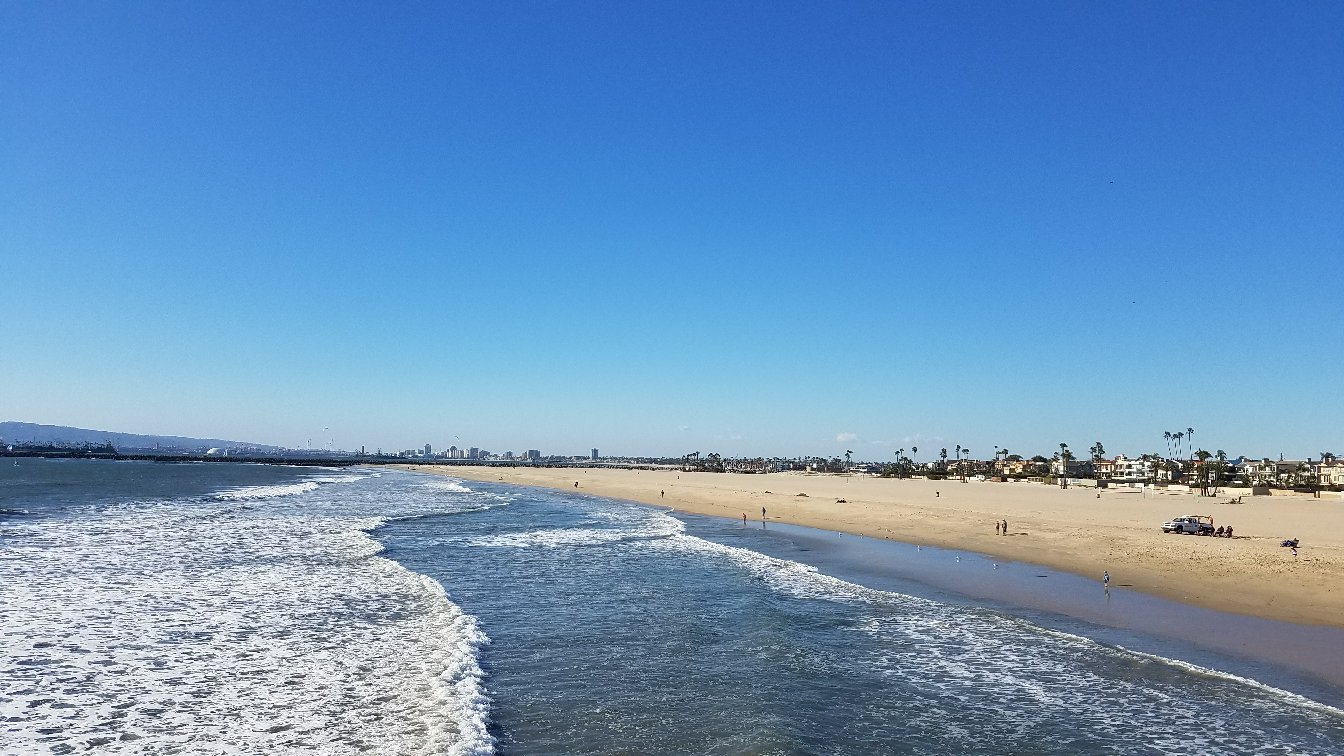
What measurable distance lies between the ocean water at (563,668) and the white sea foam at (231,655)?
0.06m

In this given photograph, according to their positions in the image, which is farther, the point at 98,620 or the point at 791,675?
the point at 98,620

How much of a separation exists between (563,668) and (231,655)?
6978 mm

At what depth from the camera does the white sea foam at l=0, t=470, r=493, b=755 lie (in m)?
11.2

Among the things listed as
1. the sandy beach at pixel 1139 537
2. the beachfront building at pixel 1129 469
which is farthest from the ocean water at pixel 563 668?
the beachfront building at pixel 1129 469

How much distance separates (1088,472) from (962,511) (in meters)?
137

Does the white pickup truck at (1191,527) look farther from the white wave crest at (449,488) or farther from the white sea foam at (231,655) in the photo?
the white wave crest at (449,488)

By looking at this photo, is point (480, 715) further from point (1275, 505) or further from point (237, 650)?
point (1275, 505)

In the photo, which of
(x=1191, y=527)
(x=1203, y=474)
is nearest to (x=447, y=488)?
(x=1191, y=527)

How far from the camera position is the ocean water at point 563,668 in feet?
37.1

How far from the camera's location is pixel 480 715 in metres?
12.0

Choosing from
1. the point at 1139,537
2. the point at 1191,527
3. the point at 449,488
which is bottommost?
the point at 449,488

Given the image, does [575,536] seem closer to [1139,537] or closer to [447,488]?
[1139,537]

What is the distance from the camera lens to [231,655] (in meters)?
15.3

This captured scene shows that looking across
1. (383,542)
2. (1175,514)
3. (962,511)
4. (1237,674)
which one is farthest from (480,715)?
(1175,514)
